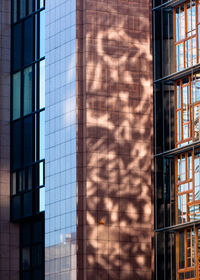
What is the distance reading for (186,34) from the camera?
44.8m

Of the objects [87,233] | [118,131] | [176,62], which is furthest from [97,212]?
[176,62]

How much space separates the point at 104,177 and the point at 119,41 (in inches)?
313

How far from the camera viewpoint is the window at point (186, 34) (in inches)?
1734

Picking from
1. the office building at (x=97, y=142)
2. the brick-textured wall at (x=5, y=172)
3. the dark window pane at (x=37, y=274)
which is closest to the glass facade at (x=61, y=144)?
the office building at (x=97, y=142)

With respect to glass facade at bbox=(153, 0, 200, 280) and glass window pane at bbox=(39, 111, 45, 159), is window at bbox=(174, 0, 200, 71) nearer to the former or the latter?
glass facade at bbox=(153, 0, 200, 280)

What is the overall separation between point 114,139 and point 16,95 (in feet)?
38.9

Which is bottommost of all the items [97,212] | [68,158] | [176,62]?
[97,212]

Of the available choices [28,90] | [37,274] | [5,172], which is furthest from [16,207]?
[28,90]

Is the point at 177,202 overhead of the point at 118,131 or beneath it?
beneath

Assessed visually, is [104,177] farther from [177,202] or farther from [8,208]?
[8,208]

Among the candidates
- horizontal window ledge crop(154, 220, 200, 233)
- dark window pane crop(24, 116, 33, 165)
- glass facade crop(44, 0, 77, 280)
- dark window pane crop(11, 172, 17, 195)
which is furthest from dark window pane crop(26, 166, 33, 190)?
horizontal window ledge crop(154, 220, 200, 233)

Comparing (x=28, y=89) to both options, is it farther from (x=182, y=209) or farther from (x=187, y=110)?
(x=182, y=209)

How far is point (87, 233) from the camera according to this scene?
47.0 m

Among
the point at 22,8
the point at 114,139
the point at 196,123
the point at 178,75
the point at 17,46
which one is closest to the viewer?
the point at 196,123
